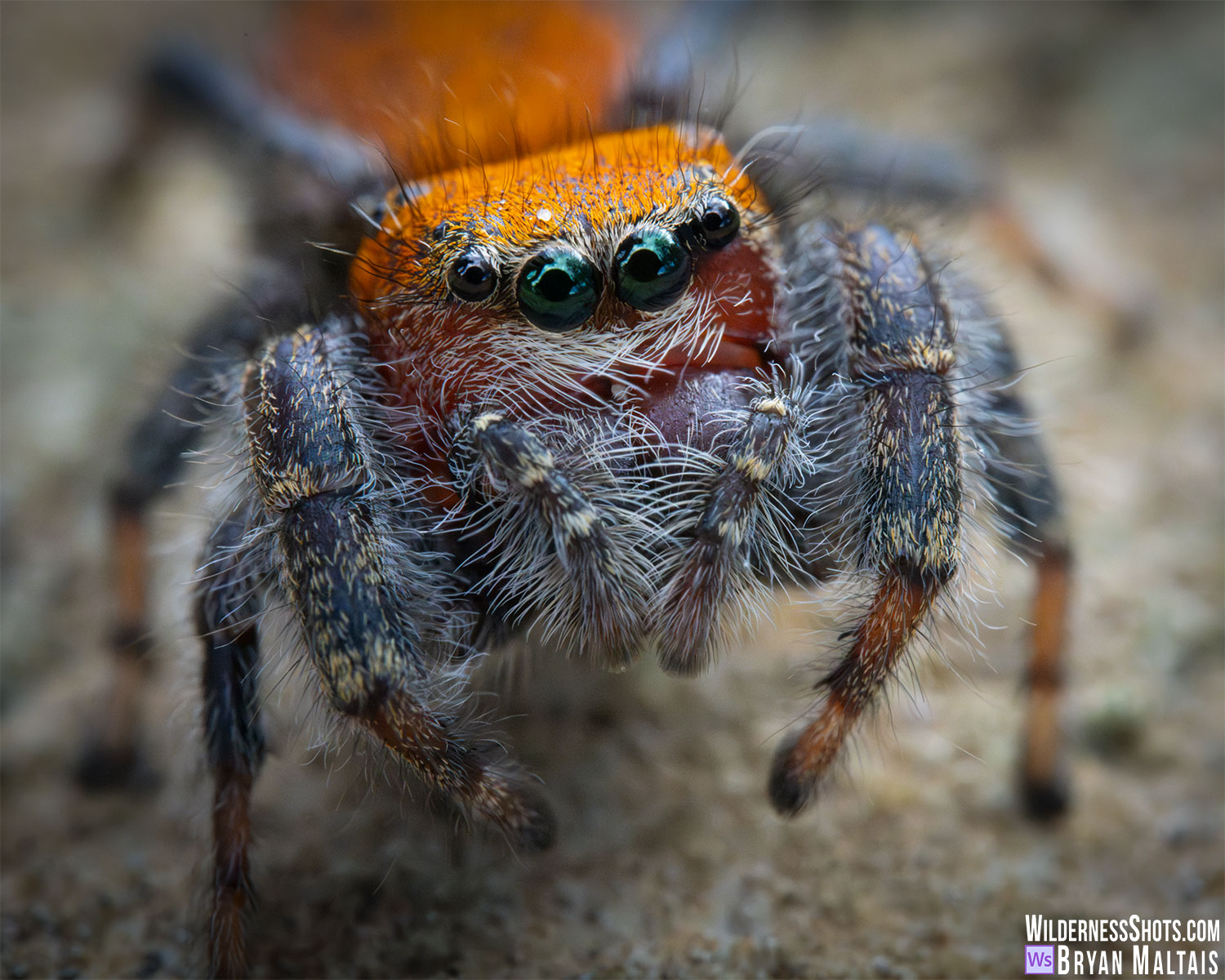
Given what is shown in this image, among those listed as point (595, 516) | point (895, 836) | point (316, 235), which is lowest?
point (895, 836)

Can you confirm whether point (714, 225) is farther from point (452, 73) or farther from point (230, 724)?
point (452, 73)

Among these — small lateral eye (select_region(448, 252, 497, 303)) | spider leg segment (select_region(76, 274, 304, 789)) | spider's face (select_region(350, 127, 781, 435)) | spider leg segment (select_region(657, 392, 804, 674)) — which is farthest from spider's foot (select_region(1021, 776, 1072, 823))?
spider leg segment (select_region(76, 274, 304, 789))

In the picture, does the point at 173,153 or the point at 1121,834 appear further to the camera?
the point at 173,153

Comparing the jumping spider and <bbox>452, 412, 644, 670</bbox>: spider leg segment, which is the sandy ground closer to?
the jumping spider

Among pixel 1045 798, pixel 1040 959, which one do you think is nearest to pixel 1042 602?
pixel 1045 798

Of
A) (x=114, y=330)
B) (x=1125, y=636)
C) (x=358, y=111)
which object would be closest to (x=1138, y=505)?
(x=1125, y=636)

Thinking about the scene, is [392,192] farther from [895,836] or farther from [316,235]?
[895,836]

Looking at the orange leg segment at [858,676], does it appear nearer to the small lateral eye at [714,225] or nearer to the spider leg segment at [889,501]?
the spider leg segment at [889,501]
